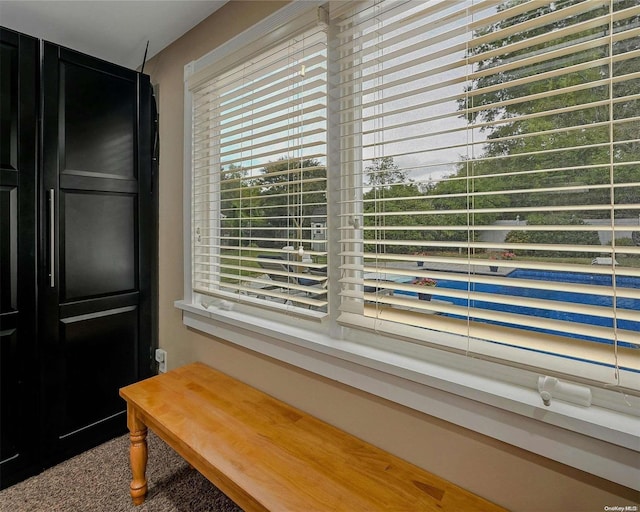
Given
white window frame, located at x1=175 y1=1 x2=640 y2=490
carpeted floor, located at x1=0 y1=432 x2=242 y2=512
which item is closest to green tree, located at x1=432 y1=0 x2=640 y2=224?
white window frame, located at x1=175 y1=1 x2=640 y2=490

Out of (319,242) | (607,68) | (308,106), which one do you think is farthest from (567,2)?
(319,242)

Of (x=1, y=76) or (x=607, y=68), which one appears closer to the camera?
(x=607, y=68)

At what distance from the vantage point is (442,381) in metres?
0.99

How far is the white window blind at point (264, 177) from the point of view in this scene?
1.39 m

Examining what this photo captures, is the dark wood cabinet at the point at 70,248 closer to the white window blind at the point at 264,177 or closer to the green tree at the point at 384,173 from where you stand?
the white window blind at the point at 264,177

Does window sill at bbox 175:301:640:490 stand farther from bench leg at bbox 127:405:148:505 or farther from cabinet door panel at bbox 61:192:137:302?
cabinet door panel at bbox 61:192:137:302

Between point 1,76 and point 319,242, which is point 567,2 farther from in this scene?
point 1,76

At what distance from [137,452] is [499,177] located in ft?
6.03

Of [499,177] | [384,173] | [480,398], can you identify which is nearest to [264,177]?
[384,173]

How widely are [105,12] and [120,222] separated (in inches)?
44.3

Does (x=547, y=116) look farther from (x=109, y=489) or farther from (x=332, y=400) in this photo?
(x=109, y=489)

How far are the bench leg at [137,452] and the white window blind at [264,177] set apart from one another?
2.19ft

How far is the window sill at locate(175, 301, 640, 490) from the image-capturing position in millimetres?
772

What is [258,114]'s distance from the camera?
1559 mm
